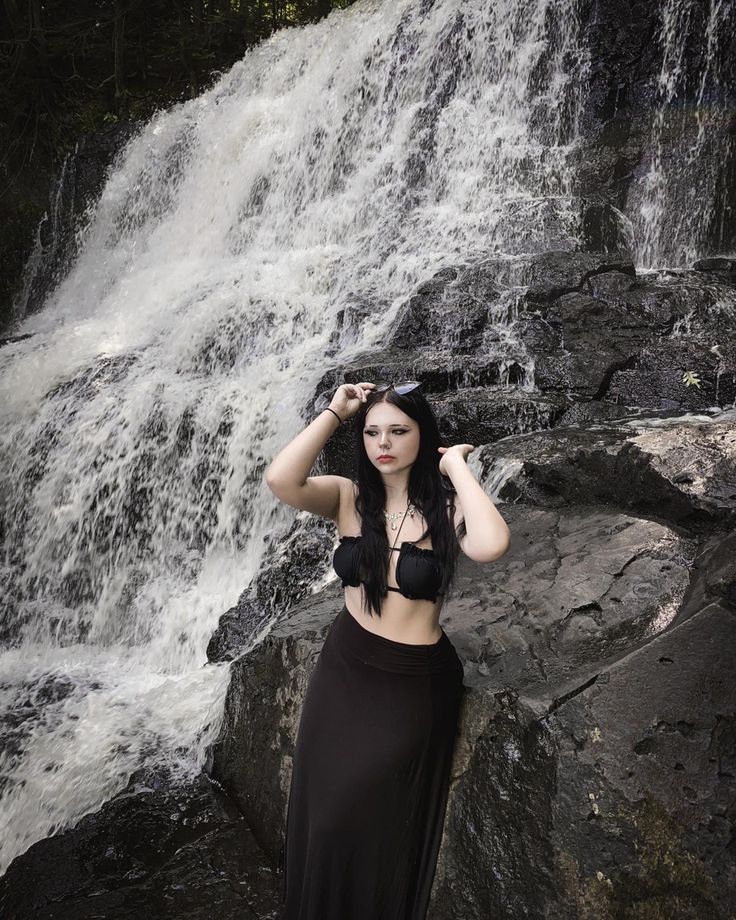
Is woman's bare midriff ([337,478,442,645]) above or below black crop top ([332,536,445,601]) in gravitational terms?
below

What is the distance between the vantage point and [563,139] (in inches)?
363

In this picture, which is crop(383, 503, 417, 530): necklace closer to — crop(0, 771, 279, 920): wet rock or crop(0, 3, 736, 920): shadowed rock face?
crop(0, 3, 736, 920): shadowed rock face

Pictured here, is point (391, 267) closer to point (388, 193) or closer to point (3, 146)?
point (388, 193)

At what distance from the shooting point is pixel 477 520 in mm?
2260

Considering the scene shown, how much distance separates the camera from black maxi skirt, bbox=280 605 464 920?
2180mm

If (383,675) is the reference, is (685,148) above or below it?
above

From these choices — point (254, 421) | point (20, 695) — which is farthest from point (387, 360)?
point (20, 695)

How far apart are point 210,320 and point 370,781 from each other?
6582 mm

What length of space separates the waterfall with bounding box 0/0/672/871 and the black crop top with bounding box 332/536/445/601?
1957 mm

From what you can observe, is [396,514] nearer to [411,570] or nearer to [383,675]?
[411,570]

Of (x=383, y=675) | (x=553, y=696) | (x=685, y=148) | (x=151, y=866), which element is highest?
(x=685, y=148)

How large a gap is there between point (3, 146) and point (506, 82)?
9.02 metres

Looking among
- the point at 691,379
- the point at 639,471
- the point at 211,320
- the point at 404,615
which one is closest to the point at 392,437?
the point at 404,615

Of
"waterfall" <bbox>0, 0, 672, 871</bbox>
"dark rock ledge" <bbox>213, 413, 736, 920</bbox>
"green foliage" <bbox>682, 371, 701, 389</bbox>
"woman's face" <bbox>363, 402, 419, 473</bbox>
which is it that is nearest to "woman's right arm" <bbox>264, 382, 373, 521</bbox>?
"woman's face" <bbox>363, 402, 419, 473</bbox>
